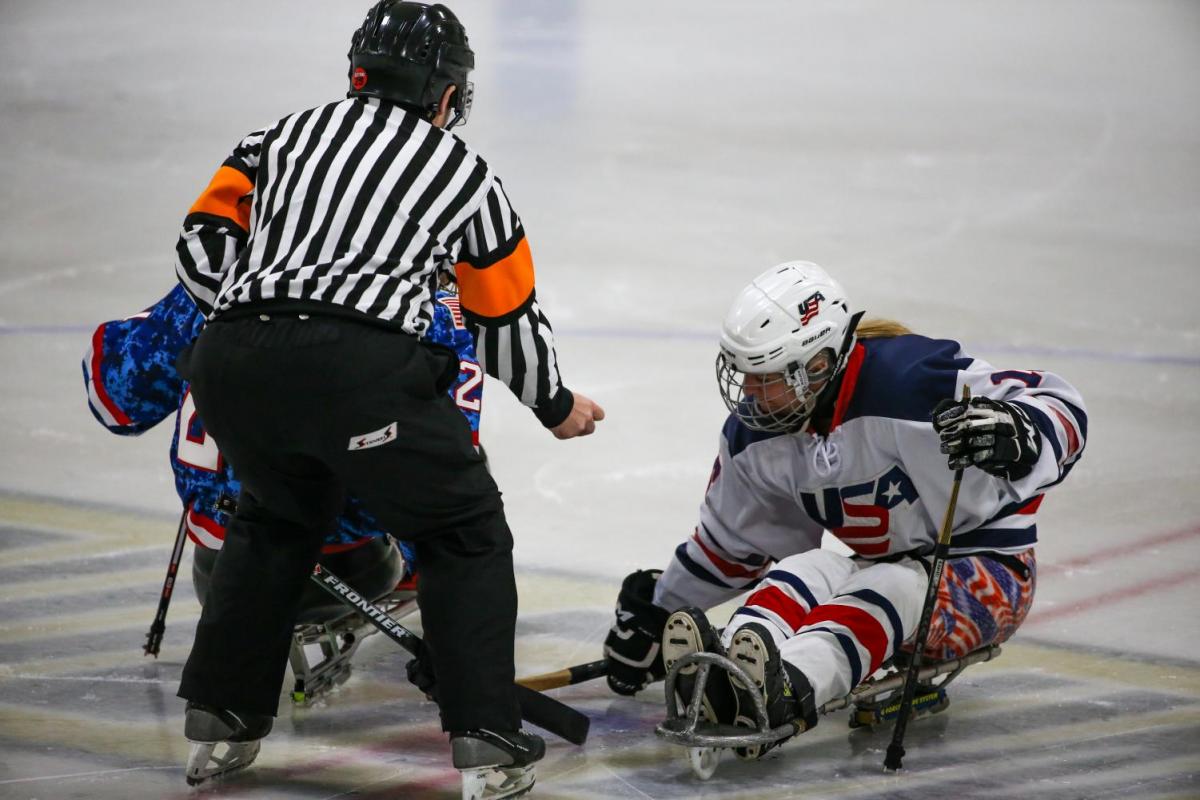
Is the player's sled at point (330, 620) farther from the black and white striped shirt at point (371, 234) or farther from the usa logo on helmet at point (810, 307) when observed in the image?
the usa logo on helmet at point (810, 307)

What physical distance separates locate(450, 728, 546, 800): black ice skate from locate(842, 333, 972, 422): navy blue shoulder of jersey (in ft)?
3.07

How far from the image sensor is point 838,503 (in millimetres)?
3184

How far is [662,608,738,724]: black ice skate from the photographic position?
2.88 m

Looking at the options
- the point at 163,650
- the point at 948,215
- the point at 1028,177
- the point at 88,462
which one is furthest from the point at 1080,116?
the point at 163,650

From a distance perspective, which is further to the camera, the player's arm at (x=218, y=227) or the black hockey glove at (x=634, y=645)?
the black hockey glove at (x=634, y=645)

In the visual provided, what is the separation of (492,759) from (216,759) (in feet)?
1.81

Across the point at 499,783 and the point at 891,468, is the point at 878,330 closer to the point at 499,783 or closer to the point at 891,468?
the point at 891,468

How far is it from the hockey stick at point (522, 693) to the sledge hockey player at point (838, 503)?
23 centimetres

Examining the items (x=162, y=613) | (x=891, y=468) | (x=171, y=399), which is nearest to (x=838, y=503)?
(x=891, y=468)

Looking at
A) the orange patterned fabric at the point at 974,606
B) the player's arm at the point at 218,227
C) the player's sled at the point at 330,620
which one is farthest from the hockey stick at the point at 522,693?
the orange patterned fabric at the point at 974,606

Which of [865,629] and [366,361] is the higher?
[366,361]

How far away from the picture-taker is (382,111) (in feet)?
9.04

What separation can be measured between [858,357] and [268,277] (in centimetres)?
121

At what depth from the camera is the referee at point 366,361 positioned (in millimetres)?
2596
